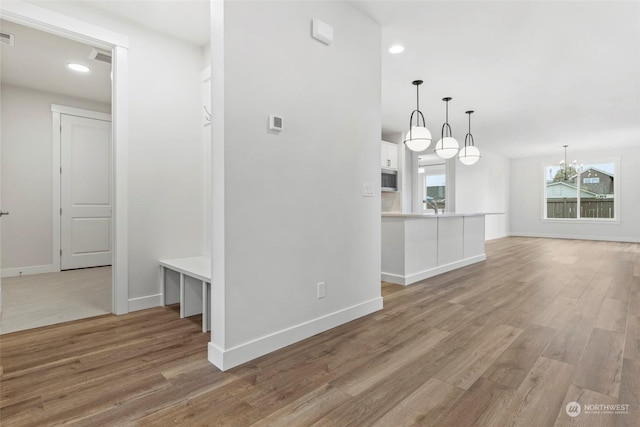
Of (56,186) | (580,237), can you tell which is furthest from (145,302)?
(580,237)

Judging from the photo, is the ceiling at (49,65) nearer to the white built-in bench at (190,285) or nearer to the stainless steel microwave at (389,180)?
the white built-in bench at (190,285)

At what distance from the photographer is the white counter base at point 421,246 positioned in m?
4.07

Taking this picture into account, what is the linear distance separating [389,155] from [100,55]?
524cm

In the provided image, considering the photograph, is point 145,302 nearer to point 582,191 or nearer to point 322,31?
point 322,31

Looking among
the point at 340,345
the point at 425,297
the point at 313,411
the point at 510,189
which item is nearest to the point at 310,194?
the point at 340,345

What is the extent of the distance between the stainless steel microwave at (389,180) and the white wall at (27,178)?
5.67 meters

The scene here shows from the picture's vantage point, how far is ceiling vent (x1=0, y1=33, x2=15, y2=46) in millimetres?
3182

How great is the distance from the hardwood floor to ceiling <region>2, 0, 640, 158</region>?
8.73ft

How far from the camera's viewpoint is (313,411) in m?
1.54

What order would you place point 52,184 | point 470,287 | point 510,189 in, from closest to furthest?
point 470,287 → point 52,184 → point 510,189

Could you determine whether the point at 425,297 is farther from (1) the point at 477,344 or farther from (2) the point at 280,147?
(2) the point at 280,147

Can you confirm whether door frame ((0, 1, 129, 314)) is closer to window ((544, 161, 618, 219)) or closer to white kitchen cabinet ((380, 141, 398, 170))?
white kitchen cabinet ((380, 141, 398, 170))

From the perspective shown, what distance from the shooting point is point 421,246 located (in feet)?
14.2

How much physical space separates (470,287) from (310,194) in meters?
2.59
